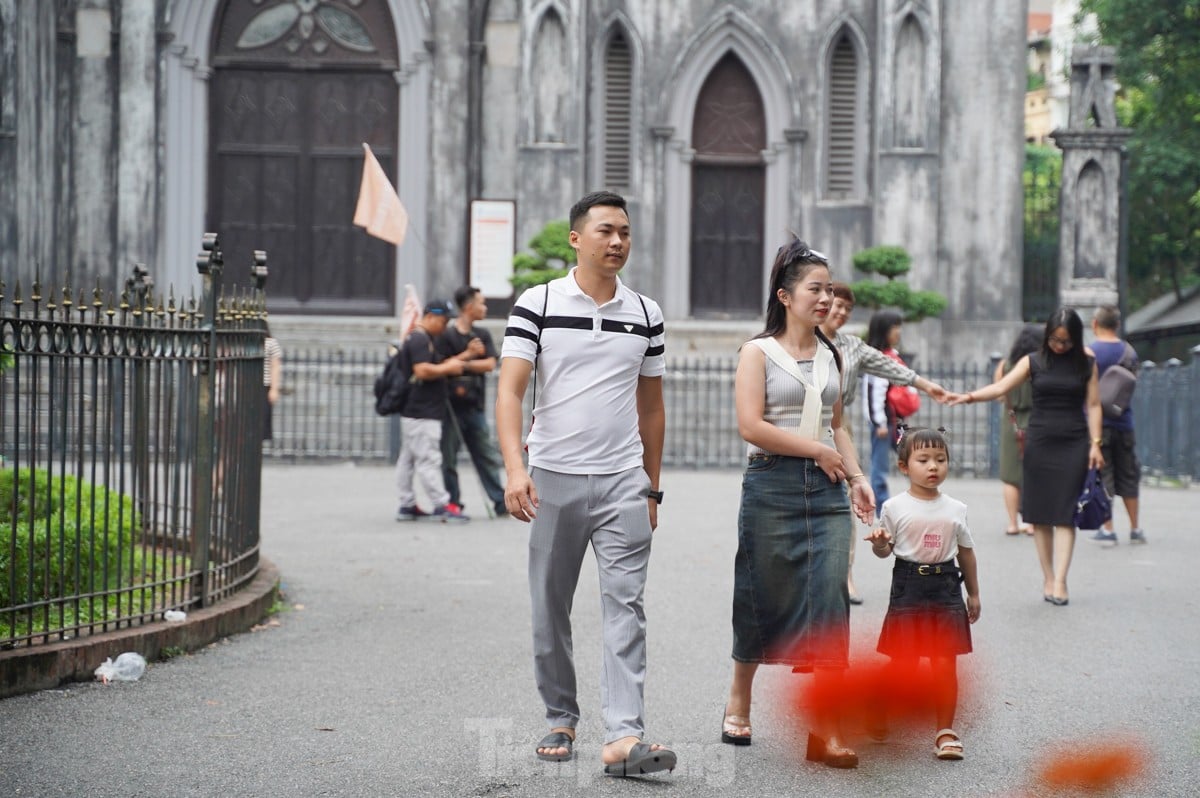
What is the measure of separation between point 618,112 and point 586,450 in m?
19.4

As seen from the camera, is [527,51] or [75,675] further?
[527,51]

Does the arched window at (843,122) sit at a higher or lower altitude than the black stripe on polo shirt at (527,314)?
higher

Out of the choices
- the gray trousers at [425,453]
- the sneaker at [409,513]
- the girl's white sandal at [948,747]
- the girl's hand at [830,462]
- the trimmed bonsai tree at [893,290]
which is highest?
the trimmed bonsai tree at [893,290]

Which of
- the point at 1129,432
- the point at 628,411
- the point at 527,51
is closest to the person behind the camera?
the point at 628,411

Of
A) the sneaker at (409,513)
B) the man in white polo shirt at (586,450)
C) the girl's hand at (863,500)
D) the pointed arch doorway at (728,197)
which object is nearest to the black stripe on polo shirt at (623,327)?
the man in white polo shirt at (586,450)

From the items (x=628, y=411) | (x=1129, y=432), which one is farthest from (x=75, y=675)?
(x=1129, y=432)

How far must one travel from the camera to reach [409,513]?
47.2 ft

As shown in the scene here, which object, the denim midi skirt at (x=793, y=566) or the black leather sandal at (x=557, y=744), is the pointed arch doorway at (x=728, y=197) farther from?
the black leather sandal at (x=557, y=744)

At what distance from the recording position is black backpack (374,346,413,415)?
46.2 feet

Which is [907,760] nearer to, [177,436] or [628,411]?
[628,411]

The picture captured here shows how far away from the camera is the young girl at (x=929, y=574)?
247 inches

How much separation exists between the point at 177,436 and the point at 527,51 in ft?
52.7

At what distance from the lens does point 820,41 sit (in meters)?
24.5

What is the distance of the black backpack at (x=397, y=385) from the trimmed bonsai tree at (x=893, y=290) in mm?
9753
